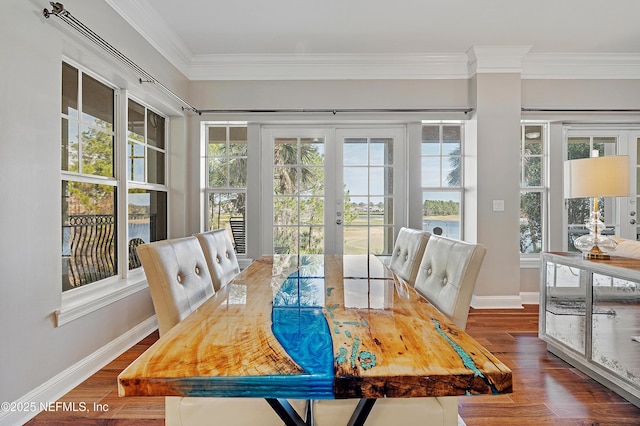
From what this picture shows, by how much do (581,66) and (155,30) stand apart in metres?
4.32

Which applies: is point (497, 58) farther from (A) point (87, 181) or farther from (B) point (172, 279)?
(A) point (87, 181)

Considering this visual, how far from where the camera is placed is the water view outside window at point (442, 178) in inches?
157

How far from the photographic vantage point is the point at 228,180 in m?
4.00

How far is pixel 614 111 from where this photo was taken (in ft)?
12.4

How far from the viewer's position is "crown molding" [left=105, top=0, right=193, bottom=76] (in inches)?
102

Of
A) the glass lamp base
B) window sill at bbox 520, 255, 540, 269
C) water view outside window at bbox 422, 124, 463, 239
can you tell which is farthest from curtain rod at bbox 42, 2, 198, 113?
window sill at bbox 520, 255, 540, 269

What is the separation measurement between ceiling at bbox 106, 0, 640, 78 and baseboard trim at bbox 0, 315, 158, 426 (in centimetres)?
241

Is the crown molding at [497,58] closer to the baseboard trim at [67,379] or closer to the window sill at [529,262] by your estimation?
the window sill at [529,262]

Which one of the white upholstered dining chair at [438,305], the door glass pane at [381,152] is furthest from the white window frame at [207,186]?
the white upholstered dining chair at [438,305]

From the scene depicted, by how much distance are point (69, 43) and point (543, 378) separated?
11.6ft

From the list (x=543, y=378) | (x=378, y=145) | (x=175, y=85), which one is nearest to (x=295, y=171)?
(x=378, y=145)

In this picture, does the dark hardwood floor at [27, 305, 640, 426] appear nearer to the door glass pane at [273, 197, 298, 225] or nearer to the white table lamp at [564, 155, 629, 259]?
the white table lamp at [564, 155, 629, 259]

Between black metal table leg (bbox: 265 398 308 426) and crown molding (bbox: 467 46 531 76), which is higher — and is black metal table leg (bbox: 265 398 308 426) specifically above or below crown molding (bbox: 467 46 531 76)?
below

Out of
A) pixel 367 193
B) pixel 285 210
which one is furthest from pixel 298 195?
pixel 367 193
